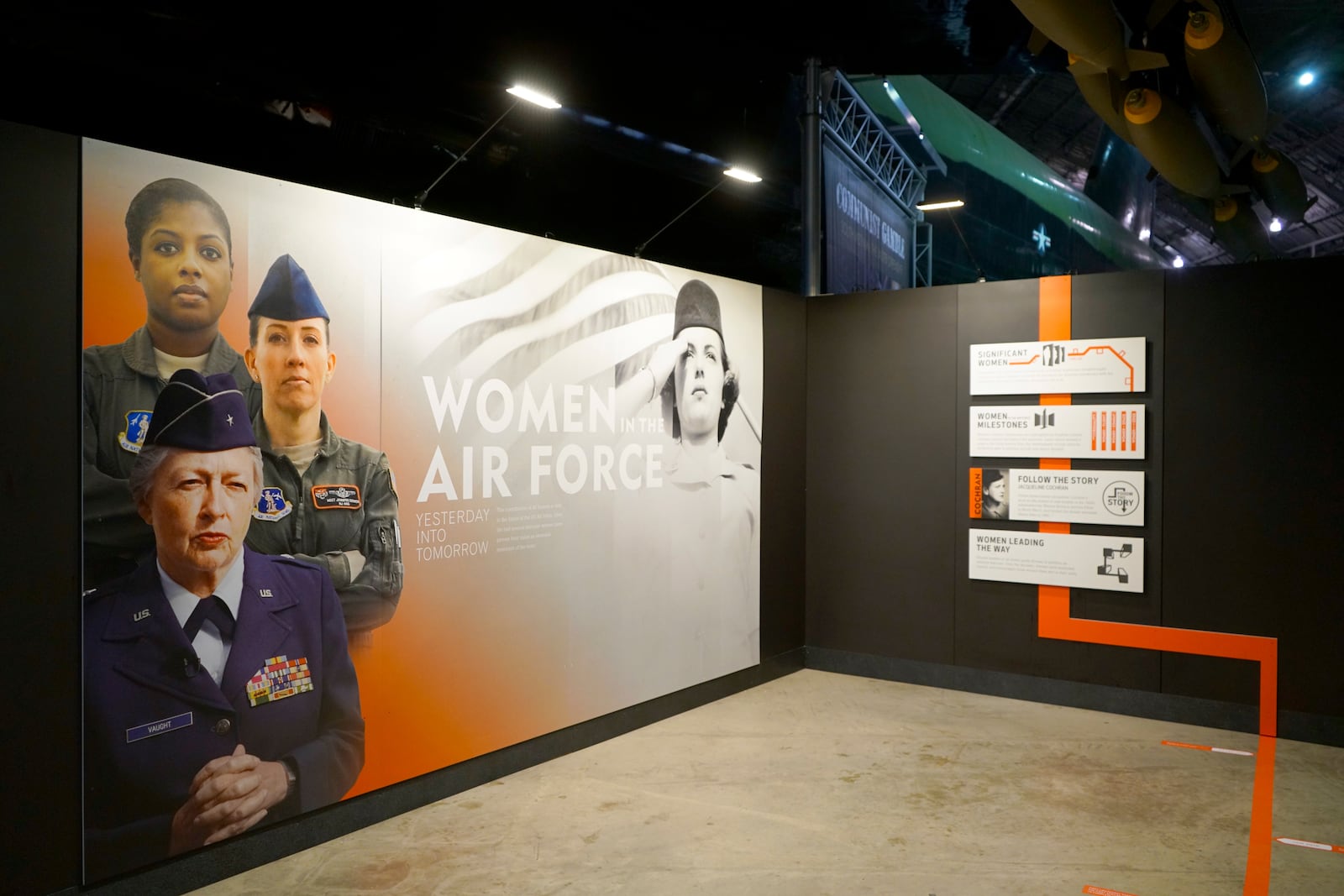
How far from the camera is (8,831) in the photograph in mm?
2297

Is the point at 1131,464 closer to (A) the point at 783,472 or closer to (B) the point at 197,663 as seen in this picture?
(A) the point at 783,472

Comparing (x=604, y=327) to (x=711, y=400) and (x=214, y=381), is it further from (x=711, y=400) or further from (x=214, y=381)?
(x=214, y=381)

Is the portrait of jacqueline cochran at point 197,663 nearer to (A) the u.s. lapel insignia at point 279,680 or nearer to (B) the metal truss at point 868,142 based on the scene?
(A) the u.s. lapel insignia at point 279,680

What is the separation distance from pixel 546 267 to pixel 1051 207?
407 inches

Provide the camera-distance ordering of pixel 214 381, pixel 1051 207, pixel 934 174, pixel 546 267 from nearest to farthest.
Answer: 1. pixel 214 381
2. pixel 546 267
3. pixel 934 174
4. pixel 1051 207

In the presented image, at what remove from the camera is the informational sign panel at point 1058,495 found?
14.9 ft

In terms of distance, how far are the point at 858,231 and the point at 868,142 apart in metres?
1.07

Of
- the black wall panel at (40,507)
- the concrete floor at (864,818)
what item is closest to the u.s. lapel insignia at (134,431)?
the black wall panel at (40,507)

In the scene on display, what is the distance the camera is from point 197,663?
2.64 m

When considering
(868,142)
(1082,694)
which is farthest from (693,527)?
(868,142)

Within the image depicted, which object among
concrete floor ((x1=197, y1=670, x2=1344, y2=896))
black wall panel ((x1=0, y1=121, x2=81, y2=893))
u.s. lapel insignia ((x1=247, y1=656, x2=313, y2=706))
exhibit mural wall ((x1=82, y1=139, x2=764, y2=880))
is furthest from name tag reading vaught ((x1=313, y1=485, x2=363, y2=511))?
concrete floor ((x1=197, y1=670, x2=1344, y2=896))

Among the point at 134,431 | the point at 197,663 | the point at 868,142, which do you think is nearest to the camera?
the point at 134,431

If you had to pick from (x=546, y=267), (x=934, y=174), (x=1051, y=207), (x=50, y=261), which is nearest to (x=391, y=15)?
(x=546, y=267)

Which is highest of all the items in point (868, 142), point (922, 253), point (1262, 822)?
point (868, 142)
